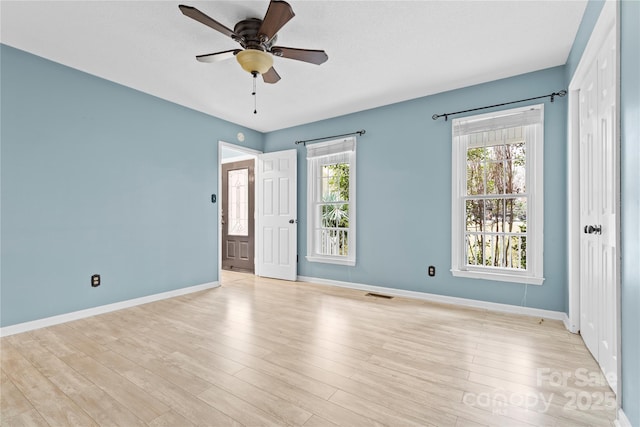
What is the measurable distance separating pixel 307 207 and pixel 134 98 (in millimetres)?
2728

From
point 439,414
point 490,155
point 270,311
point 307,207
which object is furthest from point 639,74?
point 307,207

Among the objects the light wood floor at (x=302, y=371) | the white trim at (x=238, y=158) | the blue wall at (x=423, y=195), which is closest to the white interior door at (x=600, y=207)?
the light wood floor at (x=302, y=371)

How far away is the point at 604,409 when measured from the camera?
A: 1667mm

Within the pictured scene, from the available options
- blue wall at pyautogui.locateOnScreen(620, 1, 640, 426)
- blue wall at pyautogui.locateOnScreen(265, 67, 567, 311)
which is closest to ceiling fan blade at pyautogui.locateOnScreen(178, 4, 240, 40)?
blue wall at pyautogui.locateOnScreen(620, 1, 640, 426)

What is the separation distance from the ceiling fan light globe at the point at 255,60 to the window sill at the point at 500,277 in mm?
3009

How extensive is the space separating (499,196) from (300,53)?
2635 millimetres

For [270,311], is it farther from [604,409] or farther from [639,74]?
[639,74]

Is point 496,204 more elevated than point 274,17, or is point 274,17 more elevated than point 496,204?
point 274,17

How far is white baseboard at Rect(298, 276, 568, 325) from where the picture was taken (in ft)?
10.5

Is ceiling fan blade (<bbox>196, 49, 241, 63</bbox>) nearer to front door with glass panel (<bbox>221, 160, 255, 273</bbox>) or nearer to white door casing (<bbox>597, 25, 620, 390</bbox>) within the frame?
white door casing (<bbox>597, 25, 620, 390</bbox>)

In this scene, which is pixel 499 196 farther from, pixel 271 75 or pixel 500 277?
pixel 271 75

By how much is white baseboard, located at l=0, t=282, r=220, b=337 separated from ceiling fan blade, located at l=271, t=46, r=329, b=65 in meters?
3.18

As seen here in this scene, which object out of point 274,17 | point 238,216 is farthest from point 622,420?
point 238,216

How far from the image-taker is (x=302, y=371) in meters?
2.09
